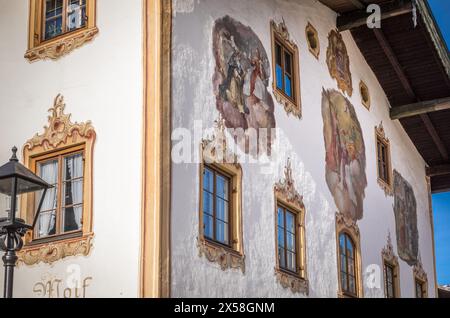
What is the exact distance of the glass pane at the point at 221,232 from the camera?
12589 millimetres

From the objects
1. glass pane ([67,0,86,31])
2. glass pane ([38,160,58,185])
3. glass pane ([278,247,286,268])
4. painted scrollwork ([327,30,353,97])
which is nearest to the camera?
glass pane ([38,160,58,185])

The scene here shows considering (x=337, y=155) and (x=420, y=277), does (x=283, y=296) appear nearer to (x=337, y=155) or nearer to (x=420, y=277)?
(x=337, y=155)

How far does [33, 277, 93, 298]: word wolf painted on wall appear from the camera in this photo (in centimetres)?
1157

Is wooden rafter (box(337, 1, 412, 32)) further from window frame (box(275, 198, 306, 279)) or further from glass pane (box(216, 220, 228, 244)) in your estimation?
glass pane (box(216, 220, 228, 244))

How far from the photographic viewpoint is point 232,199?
515 inches

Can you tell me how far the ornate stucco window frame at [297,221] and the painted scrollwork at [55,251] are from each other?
10.3ft

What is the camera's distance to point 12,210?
372 inches

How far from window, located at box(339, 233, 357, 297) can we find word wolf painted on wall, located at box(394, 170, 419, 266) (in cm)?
292

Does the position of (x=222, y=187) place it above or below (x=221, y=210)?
above

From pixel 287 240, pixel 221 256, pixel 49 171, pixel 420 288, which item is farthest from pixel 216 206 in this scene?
pixel 420 288

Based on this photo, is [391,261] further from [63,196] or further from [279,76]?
[63,196]

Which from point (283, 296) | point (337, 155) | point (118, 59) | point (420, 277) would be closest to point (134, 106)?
point (118, 59)

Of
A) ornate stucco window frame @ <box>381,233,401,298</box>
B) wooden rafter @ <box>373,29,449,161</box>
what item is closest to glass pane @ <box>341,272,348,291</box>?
ornate stucco window frame @ <box>381,233,401,298</box>

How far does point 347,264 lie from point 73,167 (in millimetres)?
5907
